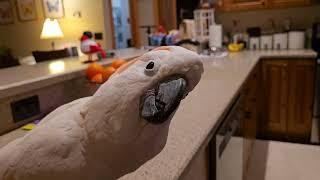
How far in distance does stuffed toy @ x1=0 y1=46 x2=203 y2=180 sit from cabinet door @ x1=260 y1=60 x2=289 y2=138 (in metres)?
2.56

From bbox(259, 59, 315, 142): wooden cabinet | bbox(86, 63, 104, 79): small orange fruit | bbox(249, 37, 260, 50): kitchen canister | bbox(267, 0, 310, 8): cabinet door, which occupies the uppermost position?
bbox(267, 0, 310, 8): cabinet door

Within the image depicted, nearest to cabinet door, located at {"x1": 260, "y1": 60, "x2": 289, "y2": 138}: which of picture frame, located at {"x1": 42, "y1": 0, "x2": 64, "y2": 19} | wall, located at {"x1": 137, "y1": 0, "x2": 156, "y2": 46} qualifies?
wall, located at {"x1": 137, "y1": 0, "x2": 156, "y2": 46}

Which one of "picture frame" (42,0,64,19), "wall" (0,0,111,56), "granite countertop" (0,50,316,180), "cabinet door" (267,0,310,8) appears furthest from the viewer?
"picture frame" (42,0,64,19)

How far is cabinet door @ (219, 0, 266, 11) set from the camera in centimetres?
313

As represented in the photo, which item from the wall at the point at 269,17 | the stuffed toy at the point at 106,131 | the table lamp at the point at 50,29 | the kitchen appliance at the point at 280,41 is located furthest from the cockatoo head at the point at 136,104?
the table lamp at the point at 50,29

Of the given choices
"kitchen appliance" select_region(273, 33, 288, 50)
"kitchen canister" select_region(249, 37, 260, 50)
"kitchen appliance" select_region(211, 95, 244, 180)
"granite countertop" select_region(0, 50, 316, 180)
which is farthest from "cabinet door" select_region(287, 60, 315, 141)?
"kitchen appliance" select_region(211, 95, 244, 180)

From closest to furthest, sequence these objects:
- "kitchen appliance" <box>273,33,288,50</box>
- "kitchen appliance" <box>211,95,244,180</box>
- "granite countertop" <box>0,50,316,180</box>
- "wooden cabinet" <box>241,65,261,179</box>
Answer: "granite countertop" <box>0,50,316,180</box>
"kitchen appliance" <box>211,95,244,180</box>
"wooden cabinet" <box>241,65,261,179</box>
"kitchen appliance" <box>273,33,288,50</box>

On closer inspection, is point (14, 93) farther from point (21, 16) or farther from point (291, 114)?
point (21, 16)

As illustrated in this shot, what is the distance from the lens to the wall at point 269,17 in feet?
10.5

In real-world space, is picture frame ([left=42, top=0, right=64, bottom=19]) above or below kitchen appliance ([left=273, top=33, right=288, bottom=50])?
above

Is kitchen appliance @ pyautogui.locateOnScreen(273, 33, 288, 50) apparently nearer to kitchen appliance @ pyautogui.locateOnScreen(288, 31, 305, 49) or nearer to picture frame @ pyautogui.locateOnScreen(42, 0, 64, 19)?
kitchen appliance @ pyautogui.locateOnScreen(288, 31, 305, 49)

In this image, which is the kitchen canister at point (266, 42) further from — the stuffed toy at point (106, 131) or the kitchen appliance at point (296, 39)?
the stuffed toy at point (106, 131)

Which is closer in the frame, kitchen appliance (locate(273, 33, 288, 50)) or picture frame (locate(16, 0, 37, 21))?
kitchen appliance (locate(273, 33, 288, 50))

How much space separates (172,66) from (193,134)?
0.47 metres
